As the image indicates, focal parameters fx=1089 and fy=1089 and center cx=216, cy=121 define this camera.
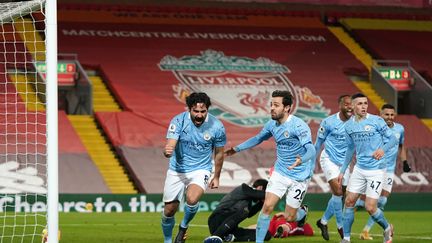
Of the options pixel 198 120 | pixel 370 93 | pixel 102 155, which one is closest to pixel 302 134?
pixel 198 120

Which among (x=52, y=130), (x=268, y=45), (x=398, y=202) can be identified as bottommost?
(x=398, y=202)

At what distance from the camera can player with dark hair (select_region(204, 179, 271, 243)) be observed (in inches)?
610

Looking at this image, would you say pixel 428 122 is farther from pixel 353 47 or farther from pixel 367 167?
pixel 367 167

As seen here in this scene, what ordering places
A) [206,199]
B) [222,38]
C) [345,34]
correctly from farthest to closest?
[345,34]
[222,38]
[206,199]

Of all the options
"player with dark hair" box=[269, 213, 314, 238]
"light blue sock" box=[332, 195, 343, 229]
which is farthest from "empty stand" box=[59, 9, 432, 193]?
"light blue sock" box=[332, 195, 343, 229]

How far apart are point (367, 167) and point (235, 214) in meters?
2.03

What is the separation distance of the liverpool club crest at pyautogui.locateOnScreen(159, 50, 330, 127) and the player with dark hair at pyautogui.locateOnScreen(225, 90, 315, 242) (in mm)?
16792

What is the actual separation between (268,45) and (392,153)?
16.0m

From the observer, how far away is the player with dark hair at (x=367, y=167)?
14.8 m

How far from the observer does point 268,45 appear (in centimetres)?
3484

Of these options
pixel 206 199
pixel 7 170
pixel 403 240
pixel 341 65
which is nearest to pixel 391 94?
pixel 341 65

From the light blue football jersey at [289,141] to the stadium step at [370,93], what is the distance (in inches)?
744

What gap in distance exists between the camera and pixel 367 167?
14867 mm

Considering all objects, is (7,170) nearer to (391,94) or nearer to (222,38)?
(222,38)
